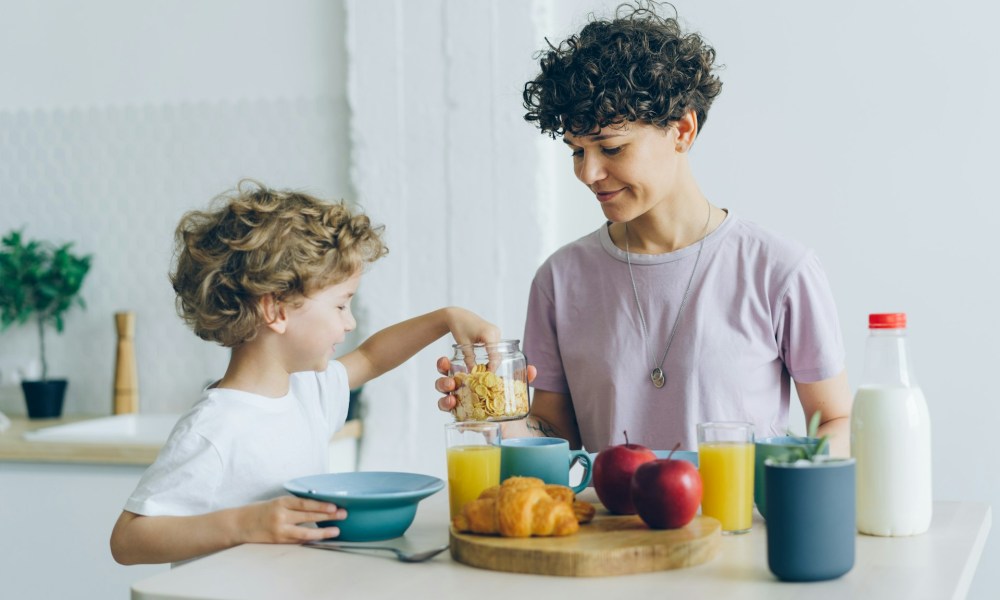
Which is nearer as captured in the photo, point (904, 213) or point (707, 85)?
point (707, 85)

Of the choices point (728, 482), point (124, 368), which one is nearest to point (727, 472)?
point (728, 482)

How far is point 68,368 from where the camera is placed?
3.36 metres

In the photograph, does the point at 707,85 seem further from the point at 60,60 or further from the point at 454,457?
the point at 60,60

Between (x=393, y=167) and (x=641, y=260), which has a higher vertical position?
(x=393, y=167)

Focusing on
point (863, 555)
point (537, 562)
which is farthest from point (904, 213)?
point (537, 562)

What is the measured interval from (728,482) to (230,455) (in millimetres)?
678

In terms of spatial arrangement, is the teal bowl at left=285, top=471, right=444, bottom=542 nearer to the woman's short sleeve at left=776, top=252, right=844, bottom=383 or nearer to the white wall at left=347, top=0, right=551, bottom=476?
the woman's short sleeve at left=776, top=252, right=844, bottom=383

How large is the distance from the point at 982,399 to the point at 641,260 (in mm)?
1108

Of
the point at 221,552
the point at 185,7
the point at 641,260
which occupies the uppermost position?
the point at 185,7

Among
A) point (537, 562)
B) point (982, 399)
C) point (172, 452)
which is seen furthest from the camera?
point (982, 399)

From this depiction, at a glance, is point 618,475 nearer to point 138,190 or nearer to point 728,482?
point 728,482

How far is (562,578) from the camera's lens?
3.60 ft

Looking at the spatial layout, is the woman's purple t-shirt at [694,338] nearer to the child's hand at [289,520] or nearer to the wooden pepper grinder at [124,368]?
the child's hand at [289,520]

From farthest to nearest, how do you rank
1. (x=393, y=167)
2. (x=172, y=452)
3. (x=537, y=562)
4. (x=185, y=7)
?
(x=185, y=7)
(x=393, y=167)
(x=172, y=452)
(x=537, y=562)
